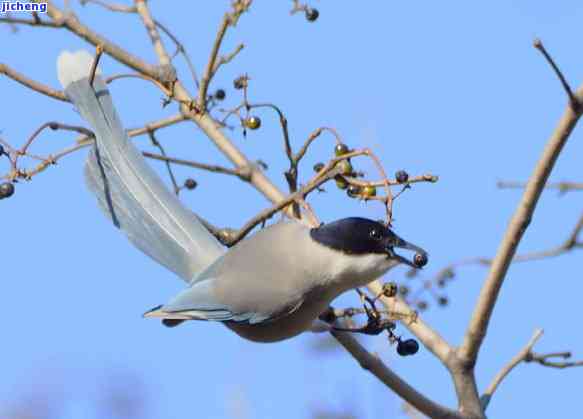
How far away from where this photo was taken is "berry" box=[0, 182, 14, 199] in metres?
2.35

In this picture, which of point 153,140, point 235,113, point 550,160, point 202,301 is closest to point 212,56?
point 235,113

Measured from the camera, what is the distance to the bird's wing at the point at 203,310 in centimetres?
226

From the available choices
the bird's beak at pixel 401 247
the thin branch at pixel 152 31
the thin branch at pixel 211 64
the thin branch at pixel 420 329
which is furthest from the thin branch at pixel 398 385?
the thin branch at pixel 152 31

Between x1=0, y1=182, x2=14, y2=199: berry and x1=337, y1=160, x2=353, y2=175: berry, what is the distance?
0.80 metres

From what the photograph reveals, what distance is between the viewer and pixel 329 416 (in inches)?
103

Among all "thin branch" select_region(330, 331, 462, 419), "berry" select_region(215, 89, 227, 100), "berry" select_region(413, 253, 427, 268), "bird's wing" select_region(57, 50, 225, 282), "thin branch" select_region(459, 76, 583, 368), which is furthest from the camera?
"berry" select_region(215, 89, 227, 100)

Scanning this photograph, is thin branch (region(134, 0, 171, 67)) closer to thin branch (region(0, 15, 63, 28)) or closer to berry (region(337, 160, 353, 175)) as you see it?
thin branch (region(0, 15, 63, 28))

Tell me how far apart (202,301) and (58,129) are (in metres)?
0.52

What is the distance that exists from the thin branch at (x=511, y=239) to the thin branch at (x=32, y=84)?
1.21 metres

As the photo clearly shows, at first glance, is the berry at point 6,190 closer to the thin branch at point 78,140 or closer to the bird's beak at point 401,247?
the thin branch at point 78,140

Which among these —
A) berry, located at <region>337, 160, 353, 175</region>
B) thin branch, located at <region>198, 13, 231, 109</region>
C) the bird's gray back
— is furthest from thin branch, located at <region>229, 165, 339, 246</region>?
thin branch, located at <region>198, 13, 231, 109</region>

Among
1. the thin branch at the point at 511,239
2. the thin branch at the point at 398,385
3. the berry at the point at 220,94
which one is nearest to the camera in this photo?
the thin branch at the point at 511,239

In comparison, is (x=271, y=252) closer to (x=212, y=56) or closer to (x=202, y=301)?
(x=202, y=301)

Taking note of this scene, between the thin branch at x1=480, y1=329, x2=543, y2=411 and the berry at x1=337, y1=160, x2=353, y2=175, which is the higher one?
the berry at x1=337, y1=160, x2=353, y2=175
